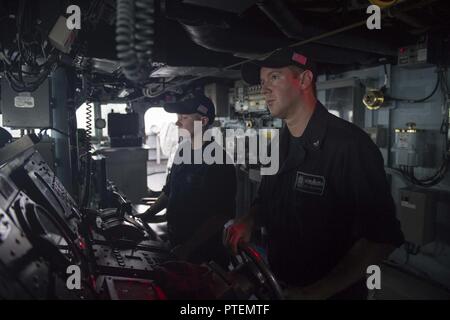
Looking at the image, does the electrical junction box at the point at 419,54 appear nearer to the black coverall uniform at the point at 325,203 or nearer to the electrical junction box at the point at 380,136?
the electrical junction box at the point at 380,136

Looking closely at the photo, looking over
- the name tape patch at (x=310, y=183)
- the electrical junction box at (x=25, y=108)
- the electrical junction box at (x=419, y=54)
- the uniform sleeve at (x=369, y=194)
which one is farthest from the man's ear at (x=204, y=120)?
the electrical junction box at (x=419, y=54)

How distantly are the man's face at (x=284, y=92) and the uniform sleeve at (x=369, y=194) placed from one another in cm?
37

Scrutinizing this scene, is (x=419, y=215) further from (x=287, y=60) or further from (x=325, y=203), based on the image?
(x=287, y=60)

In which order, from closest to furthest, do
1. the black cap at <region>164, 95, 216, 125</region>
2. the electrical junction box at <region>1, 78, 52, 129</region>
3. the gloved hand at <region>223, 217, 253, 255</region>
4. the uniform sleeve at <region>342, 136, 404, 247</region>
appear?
the uniform sleeve at <region>342, 136, 404, 247</region>
the gloved hand at <region>223, 217, 253, 255</region>
the black cap at <region>164, 95, 216, 125</region>
the electrical junction box at <region>1, 78, 52, 129</region>

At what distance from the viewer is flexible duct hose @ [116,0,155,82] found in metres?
0.73

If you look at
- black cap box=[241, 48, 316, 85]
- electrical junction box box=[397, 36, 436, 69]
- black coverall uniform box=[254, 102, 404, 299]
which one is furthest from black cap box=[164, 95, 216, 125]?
electrical junction box box=[397, 36, 436, 69]

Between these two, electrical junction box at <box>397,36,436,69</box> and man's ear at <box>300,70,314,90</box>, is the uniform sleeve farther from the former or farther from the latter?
electrical junction box at <box>397,36,436,69</box>

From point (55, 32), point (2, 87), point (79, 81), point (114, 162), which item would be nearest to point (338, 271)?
point (55, 32)

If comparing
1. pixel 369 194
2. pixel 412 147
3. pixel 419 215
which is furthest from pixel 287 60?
pixel 419 215

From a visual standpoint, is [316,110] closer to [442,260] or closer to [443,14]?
[443,14]

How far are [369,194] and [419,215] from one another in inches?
102

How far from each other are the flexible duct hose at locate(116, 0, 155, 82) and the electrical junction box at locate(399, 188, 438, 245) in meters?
3.35

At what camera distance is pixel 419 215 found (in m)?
3.28

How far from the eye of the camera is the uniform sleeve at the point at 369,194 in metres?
1.14
